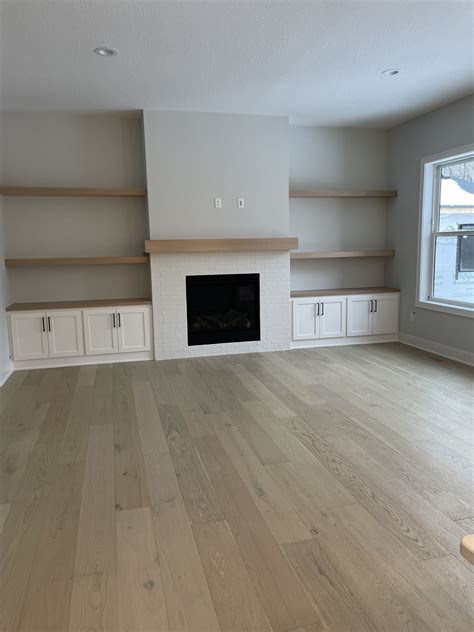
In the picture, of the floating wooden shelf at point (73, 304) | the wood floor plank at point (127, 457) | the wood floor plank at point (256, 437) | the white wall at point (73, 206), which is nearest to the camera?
the wood floor plank at point (127, 457)

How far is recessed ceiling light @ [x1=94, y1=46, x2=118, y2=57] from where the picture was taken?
131 inches

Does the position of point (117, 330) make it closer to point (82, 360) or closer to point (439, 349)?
point (82, 360)

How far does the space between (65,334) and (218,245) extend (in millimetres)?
1871

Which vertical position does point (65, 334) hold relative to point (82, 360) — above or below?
above

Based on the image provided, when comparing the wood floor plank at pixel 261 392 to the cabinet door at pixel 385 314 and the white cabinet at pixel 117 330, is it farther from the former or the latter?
the cabinet door at pixel 385 314

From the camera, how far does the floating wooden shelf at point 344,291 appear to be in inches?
224

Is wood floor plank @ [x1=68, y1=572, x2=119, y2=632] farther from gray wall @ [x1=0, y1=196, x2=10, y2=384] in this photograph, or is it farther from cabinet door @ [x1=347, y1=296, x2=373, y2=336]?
cabinet door @ [x1=347, y1=296, x2=373, y2=336]

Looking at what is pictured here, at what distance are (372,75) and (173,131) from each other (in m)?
2.11

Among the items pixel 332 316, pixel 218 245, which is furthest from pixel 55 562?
pixel 332 316

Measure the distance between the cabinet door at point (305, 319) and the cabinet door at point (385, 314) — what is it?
0.81 m

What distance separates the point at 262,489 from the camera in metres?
2.43

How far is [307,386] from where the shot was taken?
164 inches

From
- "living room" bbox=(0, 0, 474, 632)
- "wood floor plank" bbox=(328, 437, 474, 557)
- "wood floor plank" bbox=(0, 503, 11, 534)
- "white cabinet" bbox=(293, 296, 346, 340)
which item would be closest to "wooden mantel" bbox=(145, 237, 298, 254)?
"living room" bbox=(0, 0, 474, 632)

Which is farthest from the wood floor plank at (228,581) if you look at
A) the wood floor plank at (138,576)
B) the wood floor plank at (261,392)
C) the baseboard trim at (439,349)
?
the baseboard trim at (439,349)
